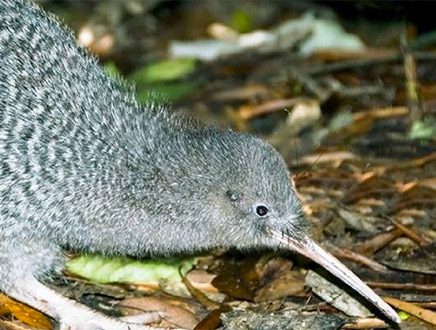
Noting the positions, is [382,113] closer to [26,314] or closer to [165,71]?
[165,71]

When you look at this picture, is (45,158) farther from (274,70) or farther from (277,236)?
(274,70)

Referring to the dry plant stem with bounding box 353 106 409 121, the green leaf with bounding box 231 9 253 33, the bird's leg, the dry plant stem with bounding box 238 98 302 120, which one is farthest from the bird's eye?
the green leaf with bounding box 231 9 253 33

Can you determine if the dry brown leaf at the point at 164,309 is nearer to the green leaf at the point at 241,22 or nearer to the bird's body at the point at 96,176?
the bird's body at the point at 96,176

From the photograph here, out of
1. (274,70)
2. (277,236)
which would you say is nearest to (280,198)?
(277,236)

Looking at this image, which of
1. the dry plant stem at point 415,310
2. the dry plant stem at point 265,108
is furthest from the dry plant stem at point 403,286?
the dry plant stem at point 265,108

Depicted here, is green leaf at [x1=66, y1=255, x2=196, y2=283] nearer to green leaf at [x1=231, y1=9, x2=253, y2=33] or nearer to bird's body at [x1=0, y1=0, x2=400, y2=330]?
bird's body at [x1=0, y1=0, x2=400, y2=330]

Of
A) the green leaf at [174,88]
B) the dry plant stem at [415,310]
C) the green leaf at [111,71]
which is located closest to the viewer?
the dry plant stem at [415,310]

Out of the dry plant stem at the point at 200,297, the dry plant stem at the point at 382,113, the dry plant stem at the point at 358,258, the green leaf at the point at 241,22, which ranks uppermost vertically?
the green leaf at the point at 241,22
